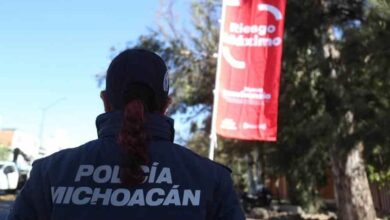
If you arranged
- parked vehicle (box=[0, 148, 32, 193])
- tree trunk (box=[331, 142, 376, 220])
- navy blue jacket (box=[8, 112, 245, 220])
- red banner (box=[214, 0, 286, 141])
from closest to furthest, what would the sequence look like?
navy blue jacket (box=[8, 112, 245, 220])
red banner (box=[214, 0, 286, 141])
tree trunk (box=[331, 142, 376, 220])
parked vehicle (box=[0, 148, 32, 193])

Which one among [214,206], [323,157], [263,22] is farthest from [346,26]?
[214,206]

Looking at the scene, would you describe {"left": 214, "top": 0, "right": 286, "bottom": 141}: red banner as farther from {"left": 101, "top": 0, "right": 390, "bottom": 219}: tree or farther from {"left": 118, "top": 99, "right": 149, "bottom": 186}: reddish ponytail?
{"left": 118, "top": 99, "right": 149, "bottom": 186}: reddish ponytail

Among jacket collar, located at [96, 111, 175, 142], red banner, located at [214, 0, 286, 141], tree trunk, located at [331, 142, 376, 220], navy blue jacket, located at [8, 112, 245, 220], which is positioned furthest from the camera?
tree trunk, located at [331, 142, 376, 220]

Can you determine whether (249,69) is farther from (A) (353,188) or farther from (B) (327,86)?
(A) (353,188)

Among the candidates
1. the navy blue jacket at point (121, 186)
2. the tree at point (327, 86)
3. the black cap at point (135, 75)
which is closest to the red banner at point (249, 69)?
the tree at point (327, 86)

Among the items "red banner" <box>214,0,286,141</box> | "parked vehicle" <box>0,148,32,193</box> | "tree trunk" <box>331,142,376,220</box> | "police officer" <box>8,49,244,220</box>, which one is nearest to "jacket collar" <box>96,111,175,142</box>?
"police officer" <box>8,49,244,220</box>

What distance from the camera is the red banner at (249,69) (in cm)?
980

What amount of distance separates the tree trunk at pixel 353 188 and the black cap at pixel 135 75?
42.6 feet

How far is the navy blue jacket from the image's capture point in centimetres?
188

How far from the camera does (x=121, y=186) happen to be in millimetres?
1909

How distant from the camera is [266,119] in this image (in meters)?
9.81

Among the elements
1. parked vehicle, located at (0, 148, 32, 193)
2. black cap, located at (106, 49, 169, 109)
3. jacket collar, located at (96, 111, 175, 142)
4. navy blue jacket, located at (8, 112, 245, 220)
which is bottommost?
parked vehicle, located at (0, 148, 32, 193)

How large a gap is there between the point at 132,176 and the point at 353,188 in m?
13.9

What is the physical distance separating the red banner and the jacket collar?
25.2 ft
